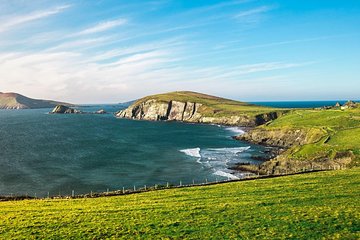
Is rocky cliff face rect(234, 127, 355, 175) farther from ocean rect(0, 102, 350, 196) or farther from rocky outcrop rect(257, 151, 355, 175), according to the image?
ocean rect(0, 102, 350, 196)

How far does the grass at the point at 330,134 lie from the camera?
287 ft

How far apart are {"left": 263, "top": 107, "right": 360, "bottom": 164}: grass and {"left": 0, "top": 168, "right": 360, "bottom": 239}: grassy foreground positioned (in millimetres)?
45341

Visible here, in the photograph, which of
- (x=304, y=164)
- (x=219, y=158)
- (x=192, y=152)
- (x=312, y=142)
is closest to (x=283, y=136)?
(x=312, y=142)

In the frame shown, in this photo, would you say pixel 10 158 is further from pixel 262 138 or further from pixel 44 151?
pixel 262 138

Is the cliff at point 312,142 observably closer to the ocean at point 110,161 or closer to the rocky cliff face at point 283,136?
the rocky cliff face at point 283,136

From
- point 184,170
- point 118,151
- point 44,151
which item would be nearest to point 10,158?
point 44,151

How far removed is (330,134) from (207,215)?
95.8m

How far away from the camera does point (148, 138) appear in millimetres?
164375

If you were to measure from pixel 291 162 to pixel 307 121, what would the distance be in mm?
69601

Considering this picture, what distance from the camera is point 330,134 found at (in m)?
115

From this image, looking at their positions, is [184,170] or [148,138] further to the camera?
[148,138]

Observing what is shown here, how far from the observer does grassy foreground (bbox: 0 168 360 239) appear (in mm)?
26688

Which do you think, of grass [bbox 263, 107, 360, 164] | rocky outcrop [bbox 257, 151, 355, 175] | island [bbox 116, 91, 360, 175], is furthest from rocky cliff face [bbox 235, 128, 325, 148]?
rocky outcrop [bbox 257, 151, 355, 175]

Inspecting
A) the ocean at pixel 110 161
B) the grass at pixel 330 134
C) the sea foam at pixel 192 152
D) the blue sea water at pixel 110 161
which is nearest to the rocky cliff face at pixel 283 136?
the grass at pixel 330 134
